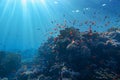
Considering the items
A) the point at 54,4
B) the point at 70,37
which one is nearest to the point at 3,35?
the point at 54,4

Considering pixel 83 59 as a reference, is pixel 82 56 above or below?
above

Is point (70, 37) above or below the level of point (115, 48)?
above

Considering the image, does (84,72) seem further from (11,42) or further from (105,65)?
(11,42)

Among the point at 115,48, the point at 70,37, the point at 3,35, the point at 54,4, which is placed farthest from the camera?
the point at 3,35

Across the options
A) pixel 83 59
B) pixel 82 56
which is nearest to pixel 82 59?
pixel 83 59

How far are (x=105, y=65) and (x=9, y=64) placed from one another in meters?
11.6

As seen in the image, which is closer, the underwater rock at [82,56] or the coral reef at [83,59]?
the coral reef at [83,59]

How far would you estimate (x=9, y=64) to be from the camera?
18.7 meters

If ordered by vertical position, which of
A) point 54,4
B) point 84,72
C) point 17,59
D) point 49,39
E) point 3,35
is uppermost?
point 3,35

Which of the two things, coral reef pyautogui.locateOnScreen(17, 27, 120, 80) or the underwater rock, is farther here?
the underwater rock

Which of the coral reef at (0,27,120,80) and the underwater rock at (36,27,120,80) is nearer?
the coral reef at (0,27,120,80)

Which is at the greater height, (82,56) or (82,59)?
(82,56)

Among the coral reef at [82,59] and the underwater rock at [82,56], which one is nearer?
the coral reef at [82,59]

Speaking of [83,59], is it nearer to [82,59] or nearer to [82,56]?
[82,59]
